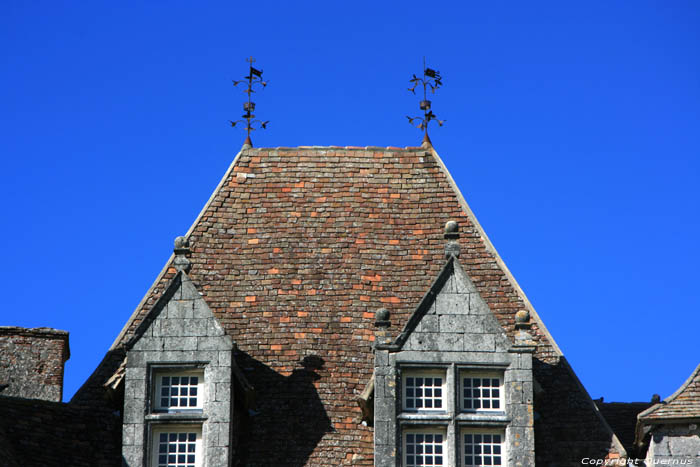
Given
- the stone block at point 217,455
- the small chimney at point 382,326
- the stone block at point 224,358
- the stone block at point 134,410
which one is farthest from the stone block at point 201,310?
the small chimney at point 382,326

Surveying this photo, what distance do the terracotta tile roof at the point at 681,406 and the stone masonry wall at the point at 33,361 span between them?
36.2 ft

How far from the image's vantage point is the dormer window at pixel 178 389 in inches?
1212

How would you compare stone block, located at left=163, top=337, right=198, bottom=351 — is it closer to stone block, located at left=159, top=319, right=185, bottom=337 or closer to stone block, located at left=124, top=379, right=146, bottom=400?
stone block, located at left=159, top=319, right=185, bottom=337

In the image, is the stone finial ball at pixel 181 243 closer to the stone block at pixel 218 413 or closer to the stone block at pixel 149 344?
the stone block at pixel 149 344

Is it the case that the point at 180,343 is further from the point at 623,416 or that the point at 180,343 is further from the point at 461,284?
the point at 623,416

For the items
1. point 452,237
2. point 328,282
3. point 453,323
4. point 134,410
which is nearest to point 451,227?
point 452,237

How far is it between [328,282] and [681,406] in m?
7.08

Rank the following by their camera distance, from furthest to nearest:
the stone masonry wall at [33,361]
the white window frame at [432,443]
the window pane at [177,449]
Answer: the stone masonry wall at [33,361] → the window pane at [177,449] → the white window frame at [432,443]

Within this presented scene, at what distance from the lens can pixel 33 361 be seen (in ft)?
113

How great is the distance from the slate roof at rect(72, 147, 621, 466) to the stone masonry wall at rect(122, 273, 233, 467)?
1.03 meters

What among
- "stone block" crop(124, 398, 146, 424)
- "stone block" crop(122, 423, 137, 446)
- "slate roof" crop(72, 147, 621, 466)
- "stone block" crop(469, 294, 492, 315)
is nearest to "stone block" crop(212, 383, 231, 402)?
"slate roof" crop(72, 147, 621, 466)

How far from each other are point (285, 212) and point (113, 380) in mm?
5785

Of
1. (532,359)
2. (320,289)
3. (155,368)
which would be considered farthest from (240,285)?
(532,359)

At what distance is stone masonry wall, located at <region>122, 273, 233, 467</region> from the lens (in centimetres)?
3036
